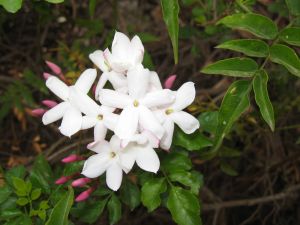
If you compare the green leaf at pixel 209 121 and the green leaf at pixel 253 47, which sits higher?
the green leaf at pixel 253 47

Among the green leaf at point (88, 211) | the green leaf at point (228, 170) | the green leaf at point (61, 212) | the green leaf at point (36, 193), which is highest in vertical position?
the green leaf at point (61, 212)

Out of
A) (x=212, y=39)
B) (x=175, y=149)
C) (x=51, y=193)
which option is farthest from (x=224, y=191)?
(x=51, y=193)

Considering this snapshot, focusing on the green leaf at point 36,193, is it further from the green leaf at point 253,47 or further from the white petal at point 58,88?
the green leaf at point 253,47

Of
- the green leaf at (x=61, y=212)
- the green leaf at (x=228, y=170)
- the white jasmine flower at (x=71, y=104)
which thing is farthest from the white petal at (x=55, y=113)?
the green leaf at (x=228, y=170)

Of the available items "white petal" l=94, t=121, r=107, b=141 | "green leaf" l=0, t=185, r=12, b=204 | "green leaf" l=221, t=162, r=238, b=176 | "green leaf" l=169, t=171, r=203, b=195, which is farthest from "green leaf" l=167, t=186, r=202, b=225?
"green leaf" l=221, t=162, r=238, b=176

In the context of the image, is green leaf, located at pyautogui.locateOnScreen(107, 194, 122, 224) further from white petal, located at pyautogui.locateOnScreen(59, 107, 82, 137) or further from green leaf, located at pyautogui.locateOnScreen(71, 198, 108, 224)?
white petal, located at pyautogui.locateOnScreen(59, 107, 82, 137)

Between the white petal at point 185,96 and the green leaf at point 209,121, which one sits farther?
the green leaf at point 209,121

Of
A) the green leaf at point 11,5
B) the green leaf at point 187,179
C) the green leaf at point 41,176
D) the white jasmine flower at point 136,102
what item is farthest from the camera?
the green leaf at point 41,176

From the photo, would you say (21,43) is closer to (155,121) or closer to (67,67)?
(67,67)
